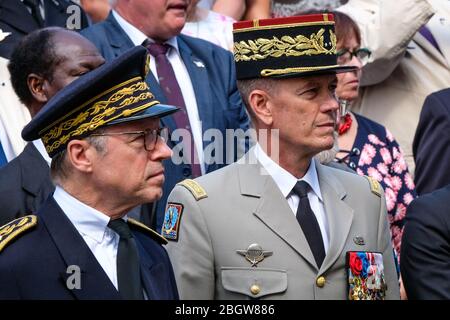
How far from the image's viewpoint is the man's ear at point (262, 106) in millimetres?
5238

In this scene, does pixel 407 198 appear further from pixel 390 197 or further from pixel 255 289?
pixel 255 289

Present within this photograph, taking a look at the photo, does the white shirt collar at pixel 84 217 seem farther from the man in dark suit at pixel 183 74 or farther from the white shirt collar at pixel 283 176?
the man in dark suit at pixel 183 74

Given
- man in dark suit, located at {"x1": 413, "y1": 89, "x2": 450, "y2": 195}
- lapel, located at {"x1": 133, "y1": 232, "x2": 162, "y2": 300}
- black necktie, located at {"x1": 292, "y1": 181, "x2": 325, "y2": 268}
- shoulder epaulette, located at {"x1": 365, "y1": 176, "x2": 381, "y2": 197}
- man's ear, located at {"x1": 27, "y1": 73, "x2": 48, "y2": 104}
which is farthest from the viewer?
man in dark suit, located at {"x1": 413, "y1": 89, "x2": 450, "y2": 195}

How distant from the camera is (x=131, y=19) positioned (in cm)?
670

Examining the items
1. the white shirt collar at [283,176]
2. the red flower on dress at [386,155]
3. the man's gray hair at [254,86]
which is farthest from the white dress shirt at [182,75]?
the red flower on dress at [386,155]

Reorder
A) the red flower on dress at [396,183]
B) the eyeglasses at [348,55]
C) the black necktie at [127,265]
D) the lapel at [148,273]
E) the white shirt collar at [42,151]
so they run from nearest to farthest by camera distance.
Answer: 1. the black necktie at [127,265]
2. the lapel at [148,273]
3. the white shirt collar at [42,151]
4. the red flower on dress at [396,183]
5. the eyeglasses at [348,55]

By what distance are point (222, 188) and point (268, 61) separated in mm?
609

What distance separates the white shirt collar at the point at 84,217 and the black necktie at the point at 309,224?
101 centimetres

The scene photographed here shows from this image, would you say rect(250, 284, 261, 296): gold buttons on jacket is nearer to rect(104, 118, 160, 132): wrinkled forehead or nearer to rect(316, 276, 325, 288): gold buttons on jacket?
rect(316, 276, 325, 288): gold buttons on jacket

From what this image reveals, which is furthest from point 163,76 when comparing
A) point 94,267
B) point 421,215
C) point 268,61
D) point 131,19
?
point 94,267

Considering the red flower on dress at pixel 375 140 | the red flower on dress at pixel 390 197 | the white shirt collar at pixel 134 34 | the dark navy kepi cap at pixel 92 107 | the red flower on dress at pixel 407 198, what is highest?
the dark navy kepi cap at pixel 92 107

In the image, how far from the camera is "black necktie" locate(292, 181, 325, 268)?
16.4 ft

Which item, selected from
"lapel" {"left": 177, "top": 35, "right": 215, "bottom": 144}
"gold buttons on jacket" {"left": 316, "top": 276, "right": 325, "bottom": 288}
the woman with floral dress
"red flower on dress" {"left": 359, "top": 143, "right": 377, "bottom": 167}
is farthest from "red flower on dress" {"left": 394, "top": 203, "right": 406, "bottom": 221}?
"gold buttons on jacket" {"left": 316, "top": 276, "right": 325, "bottom": 288}

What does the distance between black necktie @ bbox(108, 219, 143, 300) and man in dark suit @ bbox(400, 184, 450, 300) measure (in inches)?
57.8
